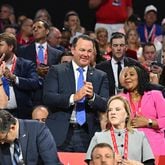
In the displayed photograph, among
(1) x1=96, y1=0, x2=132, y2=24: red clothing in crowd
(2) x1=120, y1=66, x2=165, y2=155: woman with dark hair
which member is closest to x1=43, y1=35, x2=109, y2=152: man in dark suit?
(2) x1=120, y1=66, x2=165, y2=155: woman with dark hair

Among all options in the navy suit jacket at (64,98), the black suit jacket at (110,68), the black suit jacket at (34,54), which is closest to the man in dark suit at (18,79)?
the black suit jacket at (34,54)

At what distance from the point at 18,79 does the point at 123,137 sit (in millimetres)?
2161

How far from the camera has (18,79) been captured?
9.73 meters

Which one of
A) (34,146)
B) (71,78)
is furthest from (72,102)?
(34,146)

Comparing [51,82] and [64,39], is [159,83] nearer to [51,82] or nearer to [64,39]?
[51,82]

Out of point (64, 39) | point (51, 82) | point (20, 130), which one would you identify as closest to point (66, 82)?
point (51, 82)

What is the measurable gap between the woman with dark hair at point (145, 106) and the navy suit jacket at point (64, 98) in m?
0.31

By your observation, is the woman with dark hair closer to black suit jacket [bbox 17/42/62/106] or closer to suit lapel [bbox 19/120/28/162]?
suit lapel [bbox 19/120/28/162]

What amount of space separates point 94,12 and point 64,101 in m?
6.91

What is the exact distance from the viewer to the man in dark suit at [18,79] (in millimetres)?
9789

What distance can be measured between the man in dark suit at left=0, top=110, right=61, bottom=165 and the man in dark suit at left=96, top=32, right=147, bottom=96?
2.60 meters

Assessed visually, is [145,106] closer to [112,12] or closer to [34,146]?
[34,146]

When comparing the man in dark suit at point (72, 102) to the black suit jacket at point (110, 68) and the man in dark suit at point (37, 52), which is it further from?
the man in dark suit at point (37, 52)

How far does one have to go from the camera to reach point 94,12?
15156 mm
